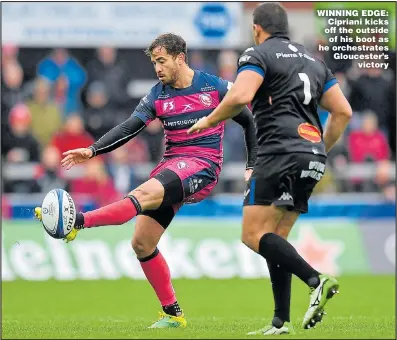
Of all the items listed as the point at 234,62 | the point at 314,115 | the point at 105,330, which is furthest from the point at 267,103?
the point at 234,62

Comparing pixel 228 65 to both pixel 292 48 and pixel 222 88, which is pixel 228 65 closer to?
pixel 222 88

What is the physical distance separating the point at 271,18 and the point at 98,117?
1195cm

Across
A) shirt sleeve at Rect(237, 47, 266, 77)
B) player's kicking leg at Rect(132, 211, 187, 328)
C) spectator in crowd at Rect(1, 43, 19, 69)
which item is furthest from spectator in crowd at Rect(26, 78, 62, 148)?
shirt sleeve at Rect(237, 47, 266, 77)

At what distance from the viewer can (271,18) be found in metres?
9.13

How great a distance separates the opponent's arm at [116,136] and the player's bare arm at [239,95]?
167 cm

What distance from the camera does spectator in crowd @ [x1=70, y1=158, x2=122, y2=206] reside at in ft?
65.2

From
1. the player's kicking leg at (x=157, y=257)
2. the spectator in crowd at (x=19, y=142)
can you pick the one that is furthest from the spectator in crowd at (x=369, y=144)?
the player's kicking leg at (x=157, y=257)

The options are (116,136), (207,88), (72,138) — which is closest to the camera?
(116,136)

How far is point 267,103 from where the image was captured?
912 centimetres

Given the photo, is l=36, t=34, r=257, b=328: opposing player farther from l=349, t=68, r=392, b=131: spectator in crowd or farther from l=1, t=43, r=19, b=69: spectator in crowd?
l=1, t=43, r=19, b=69: spectator in crowd

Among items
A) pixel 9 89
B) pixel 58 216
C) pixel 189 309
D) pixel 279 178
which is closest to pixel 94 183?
pixel 9 89

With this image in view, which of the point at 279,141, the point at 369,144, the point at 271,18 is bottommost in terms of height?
the point at 369,144

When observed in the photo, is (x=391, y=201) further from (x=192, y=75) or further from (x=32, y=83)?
(x=192, y=75)

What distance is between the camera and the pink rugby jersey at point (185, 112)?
34.2ft
